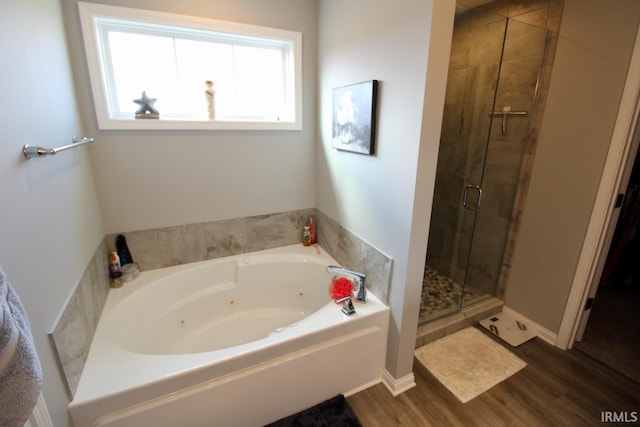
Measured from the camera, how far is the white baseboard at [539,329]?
2.11m

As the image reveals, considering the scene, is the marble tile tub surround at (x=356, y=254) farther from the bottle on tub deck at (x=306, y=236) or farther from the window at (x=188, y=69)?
the window at (x=188, y=69)

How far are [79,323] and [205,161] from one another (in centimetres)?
120

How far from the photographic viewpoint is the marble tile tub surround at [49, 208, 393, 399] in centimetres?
125

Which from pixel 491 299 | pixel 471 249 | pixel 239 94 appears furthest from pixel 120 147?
pixel 491 299

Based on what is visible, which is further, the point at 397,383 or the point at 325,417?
the point at 397,383

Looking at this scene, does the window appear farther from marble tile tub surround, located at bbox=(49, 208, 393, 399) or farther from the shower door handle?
the shower door handle

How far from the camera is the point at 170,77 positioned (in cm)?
203

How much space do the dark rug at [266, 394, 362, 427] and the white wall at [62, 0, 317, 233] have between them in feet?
4.62

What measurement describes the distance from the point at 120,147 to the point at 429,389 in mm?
2425

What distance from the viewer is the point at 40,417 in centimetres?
92

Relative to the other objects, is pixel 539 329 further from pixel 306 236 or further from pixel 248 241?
pixel 248 241

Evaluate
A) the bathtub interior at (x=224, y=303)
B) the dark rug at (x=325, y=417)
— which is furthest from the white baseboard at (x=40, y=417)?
the dark rug at (x=325, y=417)

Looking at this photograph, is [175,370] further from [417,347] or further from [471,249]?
[471,249]

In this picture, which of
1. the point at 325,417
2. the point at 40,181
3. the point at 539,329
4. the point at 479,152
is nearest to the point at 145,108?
the point at 40,181
